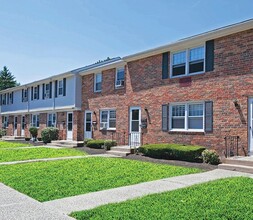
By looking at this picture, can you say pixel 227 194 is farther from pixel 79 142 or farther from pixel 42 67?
pixel 42 67

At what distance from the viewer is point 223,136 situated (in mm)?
12539

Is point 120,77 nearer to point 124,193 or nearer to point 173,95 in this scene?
point 173,95

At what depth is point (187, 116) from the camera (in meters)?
14.3

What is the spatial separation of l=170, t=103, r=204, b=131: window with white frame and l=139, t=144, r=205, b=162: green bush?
1472 millimetres

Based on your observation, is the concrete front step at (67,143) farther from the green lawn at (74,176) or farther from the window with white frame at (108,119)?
the green lawn at (74,176)

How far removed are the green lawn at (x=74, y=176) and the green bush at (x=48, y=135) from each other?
12.4 meters

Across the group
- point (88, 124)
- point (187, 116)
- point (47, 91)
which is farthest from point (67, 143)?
point (187, 116)

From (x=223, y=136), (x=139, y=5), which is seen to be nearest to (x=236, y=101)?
(x=223, y=136)

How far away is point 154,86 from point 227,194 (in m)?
10.3

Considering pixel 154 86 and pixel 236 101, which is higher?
pixel 154 86

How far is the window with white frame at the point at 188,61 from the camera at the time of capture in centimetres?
1396

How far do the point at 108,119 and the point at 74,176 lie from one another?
1099 centimetres

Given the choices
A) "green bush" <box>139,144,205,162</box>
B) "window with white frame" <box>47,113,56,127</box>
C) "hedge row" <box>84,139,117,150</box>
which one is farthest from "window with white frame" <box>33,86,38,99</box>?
"green bush" <box>139,144,205,162</box>

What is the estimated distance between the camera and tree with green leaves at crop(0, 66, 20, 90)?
66.7 metres
